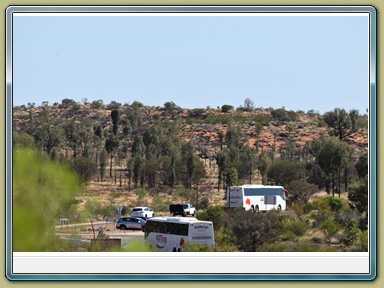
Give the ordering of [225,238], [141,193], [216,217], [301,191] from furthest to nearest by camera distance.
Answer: [141,193] < [301,191] < [216,217] < [225,238]

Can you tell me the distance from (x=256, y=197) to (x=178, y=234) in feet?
48.7

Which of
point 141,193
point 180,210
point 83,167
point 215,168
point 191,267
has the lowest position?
point 180,210

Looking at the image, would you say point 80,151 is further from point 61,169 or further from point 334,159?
point 61,169

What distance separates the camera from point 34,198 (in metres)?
10.9

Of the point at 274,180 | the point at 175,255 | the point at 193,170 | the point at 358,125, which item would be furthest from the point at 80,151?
the point at 175,255

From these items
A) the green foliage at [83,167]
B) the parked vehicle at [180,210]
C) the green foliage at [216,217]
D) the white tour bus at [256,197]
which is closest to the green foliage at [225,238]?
the green foliage at [216,217]

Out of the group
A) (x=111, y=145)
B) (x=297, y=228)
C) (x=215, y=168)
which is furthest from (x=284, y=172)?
(x=297, y=228)

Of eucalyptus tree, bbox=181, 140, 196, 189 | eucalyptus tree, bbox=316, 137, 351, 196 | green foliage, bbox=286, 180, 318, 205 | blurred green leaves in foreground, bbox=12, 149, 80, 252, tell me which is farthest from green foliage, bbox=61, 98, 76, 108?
blurred green leaves in foreground, bbox=12, 149, 80, 252

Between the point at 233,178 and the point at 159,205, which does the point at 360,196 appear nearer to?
the point at 159,205

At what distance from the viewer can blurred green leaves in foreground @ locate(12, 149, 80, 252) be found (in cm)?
1063

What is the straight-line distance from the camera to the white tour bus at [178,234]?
21984mm

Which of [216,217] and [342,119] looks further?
[342,119]

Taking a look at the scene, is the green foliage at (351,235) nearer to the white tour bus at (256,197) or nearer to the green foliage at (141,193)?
the white tour bus at (256,197)

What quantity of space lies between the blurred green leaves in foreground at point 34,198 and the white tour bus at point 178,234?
1014cm
